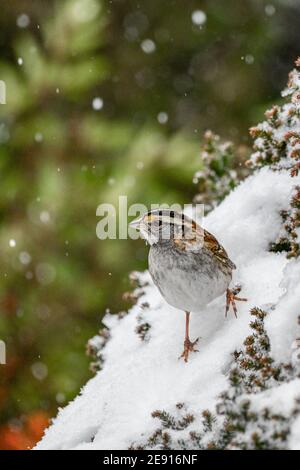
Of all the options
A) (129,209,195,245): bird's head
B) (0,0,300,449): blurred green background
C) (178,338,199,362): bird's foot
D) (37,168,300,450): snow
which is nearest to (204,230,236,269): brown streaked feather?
(129,209,195,245): bird's head

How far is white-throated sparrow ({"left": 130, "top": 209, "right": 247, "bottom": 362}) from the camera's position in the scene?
3480mm

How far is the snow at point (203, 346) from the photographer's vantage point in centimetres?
302

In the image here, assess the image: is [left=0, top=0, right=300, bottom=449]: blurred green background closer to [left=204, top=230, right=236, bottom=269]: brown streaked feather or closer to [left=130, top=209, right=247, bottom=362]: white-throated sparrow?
[left=130, top=209, right=247, bottom=362]: white-throated sparrow

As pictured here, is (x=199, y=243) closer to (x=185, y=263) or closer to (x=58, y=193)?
(x=185, y=263)

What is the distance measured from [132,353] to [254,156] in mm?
1485

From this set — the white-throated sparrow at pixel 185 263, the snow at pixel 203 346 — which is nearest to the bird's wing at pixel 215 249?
the white-throated sparrow at pixel 185 263

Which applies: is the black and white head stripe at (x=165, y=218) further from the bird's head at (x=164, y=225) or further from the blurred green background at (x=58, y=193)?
the blurred green background at (x=58, y=193)

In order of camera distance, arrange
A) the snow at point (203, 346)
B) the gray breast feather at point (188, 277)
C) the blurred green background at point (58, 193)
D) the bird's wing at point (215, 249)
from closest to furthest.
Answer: the snow at point (203, 346)
the gray breast feather at point (188, 277)
the bird's wing at point (215, 249)
the blurred green background at point (58, 193)

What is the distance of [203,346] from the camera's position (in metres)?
3.60

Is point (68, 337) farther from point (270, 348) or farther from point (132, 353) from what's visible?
point (270, 348)

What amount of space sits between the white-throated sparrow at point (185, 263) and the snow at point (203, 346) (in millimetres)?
163

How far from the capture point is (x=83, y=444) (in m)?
3.26
